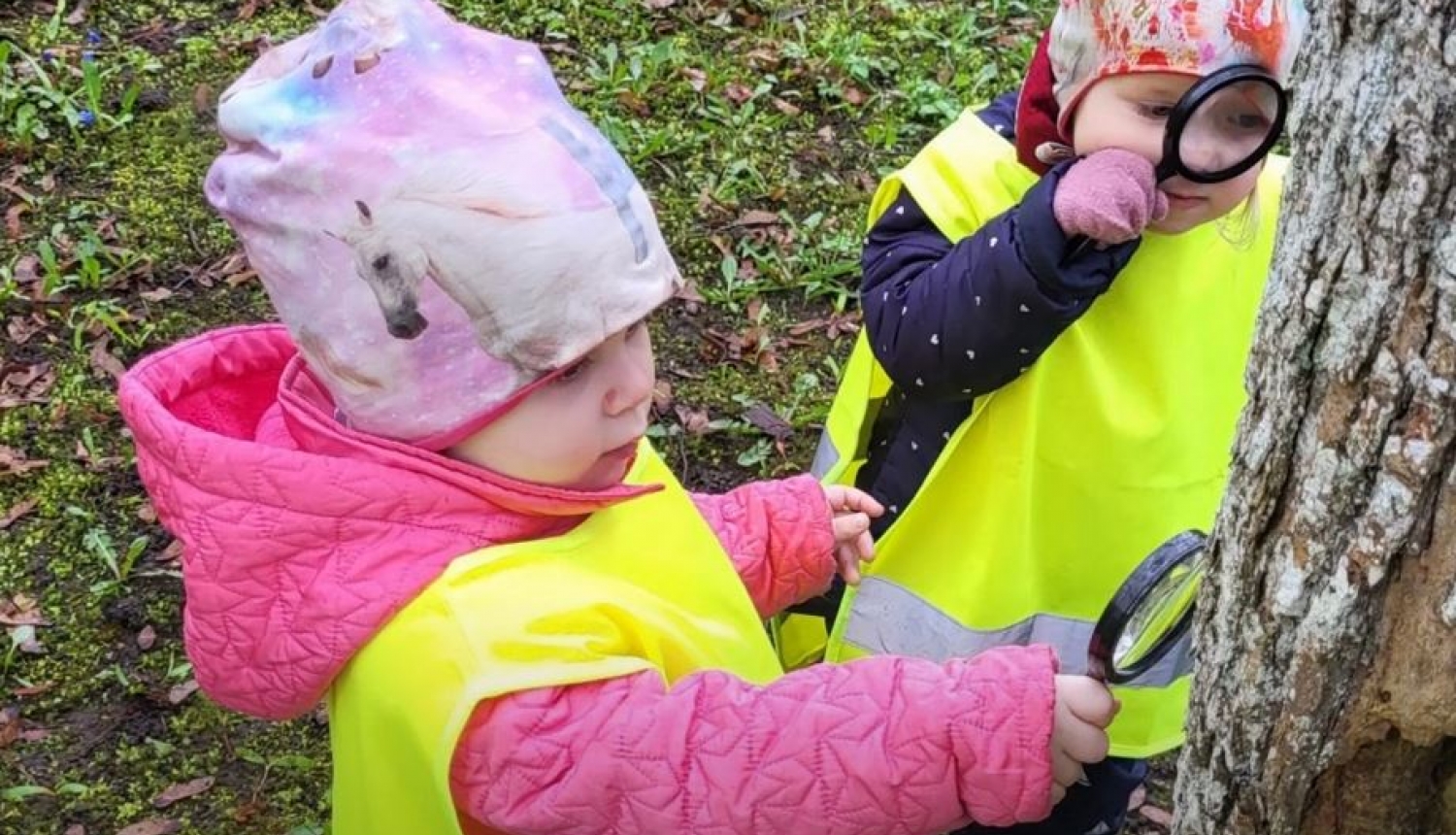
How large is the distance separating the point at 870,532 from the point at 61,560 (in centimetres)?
221

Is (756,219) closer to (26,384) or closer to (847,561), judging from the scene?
(26,384)

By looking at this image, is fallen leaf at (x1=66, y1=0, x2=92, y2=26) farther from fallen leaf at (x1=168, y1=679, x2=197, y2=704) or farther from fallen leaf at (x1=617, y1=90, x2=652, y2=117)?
fallen leaf at (x1=168, y1=679, x2=197, y2=704)

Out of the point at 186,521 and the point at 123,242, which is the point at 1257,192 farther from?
the point at 123,242

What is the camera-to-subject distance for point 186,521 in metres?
1.96

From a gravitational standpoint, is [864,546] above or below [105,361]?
above

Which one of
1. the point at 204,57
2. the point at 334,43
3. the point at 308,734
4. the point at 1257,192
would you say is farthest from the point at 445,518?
the point at 204,57

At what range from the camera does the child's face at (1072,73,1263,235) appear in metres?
2.23

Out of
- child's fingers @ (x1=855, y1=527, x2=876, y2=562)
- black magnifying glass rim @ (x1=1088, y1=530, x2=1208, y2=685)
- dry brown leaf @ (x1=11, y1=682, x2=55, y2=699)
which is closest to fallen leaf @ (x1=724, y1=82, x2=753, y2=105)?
dry brown leaf @ (x1=11, y1=682, x2=55, y2=699)

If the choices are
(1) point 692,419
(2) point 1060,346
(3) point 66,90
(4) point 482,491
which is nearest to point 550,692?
(4) point 482,491

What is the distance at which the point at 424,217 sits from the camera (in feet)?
5.96

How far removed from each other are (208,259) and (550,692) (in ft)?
11.0

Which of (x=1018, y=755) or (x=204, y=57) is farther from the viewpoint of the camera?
(x=204, y=57)

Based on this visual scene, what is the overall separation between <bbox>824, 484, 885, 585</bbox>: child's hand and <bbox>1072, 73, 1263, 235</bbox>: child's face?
0.64 meters

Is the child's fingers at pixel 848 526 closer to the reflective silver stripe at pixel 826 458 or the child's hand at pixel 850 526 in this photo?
the child's hand at pixel 850 526
